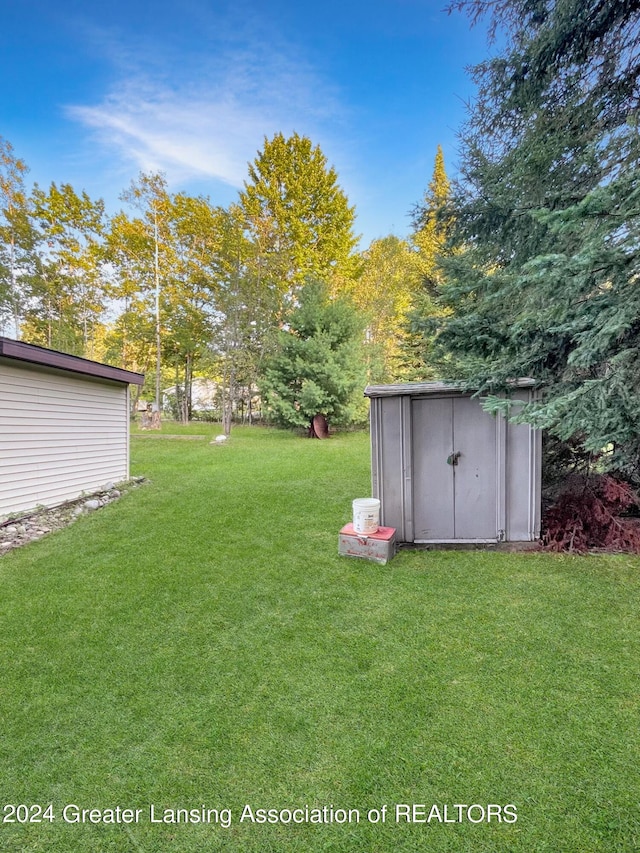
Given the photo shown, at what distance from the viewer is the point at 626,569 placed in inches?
123

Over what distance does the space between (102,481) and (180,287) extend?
469 inches

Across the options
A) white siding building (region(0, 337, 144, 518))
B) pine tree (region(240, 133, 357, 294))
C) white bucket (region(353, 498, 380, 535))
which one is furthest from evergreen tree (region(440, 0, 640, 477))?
pine tree (region(240, 133, 357, 294))

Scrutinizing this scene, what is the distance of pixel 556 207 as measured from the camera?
10.6 ft

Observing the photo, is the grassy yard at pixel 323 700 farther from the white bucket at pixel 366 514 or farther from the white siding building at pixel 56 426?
the white siding building at pixel 56 426

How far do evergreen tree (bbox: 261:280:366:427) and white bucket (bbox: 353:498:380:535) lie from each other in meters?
9.16

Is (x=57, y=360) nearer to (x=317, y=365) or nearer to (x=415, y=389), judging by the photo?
(x=415, y=389)

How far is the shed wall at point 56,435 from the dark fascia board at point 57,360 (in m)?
0.21

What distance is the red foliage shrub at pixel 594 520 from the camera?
3.50m

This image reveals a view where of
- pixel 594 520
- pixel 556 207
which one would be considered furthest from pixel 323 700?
pixel 556 207

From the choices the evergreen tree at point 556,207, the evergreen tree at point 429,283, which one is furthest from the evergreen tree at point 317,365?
the evergreen tree at point 556,207

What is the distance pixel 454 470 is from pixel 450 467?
0.16 feet

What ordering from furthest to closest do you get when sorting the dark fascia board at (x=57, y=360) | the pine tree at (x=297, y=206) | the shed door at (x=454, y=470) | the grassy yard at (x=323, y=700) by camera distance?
the pine tree at (x=297, y=206) < the dark fascia board at (x=57, y=360) < the shed door at (x=454, y=470) < the grassy yard at (x=323, y=700)

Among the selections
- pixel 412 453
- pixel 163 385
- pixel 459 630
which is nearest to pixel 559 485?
pixel 412 453

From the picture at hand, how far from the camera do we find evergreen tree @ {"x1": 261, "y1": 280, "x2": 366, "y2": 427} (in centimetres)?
1273
